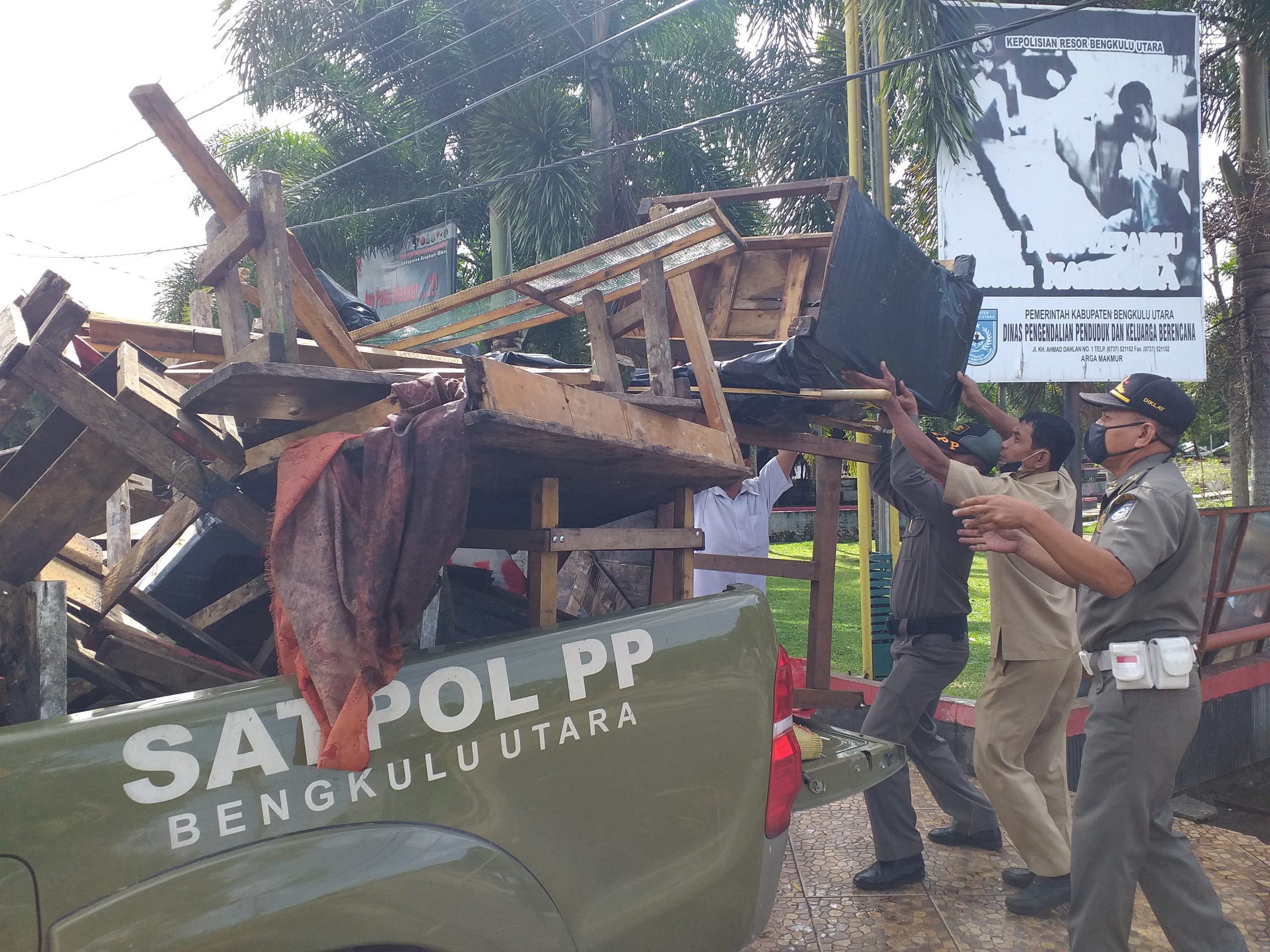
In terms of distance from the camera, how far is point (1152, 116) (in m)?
7.37

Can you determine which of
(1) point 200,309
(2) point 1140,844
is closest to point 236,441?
(1) point 200,309

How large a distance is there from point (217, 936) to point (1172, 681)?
256 centimetres

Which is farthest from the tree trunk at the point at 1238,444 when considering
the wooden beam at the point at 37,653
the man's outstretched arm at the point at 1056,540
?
the wooden beam at the point at 37,653

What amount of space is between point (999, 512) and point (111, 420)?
7.47ft

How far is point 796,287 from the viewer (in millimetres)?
4406

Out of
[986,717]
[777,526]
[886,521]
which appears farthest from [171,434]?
[777,526]

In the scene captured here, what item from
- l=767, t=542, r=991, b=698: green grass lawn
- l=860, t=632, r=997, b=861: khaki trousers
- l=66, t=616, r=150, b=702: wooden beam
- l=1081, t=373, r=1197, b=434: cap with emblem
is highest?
l=1081, t=373, r=1197, b=434: cap with emblem

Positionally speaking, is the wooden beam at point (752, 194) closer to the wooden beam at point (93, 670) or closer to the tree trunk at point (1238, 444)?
the wooden beam at point (93, 670)

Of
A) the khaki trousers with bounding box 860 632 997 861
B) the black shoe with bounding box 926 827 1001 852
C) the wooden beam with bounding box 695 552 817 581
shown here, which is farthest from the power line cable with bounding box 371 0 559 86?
the black shoe with bounding box 926 827 1001 852

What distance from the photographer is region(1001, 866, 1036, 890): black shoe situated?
148 inches

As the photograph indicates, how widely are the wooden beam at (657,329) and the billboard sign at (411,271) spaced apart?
41.7ft

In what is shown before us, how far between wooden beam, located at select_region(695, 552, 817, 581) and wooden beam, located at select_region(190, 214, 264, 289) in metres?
2.80

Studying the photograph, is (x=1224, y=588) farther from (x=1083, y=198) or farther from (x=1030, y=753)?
(x=1083, y=198)

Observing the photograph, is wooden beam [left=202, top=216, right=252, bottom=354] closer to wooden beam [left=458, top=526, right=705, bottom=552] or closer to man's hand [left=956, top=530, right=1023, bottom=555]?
wooden beam [left=458, top=526, right=705, bottom=552]
